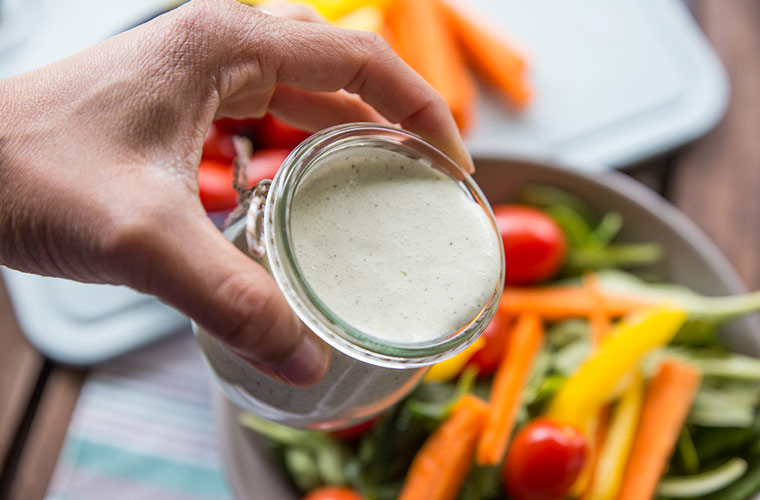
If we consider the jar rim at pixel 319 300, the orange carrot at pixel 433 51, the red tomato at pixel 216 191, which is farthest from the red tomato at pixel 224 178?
the jar rim at pixel 319 300

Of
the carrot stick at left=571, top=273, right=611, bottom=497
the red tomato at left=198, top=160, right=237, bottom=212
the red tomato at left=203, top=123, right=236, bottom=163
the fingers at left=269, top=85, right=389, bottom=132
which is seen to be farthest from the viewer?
the red tomato at left=203, top=123, right=236, bottom=163

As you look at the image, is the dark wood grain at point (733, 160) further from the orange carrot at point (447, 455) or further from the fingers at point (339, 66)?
the fingers at point (339, 66)

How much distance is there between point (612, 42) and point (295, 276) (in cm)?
136

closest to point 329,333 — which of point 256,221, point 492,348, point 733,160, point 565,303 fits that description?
point 256,221

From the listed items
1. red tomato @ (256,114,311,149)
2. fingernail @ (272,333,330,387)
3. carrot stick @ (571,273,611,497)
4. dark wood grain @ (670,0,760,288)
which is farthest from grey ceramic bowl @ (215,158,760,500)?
fingernail @ (272,333,330,387)

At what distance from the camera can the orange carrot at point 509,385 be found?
3.51ft

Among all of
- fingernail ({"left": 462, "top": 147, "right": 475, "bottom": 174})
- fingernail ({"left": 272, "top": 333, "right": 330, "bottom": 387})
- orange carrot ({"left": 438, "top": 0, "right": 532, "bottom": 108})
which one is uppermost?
fingernail ({"left": 462, "top": 147, "right": 475, "bottom": 174})

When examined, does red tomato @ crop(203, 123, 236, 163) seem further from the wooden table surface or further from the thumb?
the thumb

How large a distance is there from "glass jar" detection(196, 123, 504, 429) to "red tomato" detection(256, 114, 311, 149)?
0.65 m

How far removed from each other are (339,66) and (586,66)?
3.53 ft

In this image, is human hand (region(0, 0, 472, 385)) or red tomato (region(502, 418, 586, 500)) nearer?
human hand (region(0, 0, 472, 385))

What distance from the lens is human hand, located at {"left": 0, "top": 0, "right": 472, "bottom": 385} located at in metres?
0.54

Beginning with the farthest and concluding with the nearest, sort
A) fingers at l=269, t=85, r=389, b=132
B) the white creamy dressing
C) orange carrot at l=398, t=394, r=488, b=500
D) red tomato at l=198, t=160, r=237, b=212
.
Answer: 1. red tomato at l=198, t=160, r=237, b=212
2. orange carrot at l=398, t=394, r=488, b=500
3. fingers at l=269, t=85, r=389, b=132
4. the white creamy dressing

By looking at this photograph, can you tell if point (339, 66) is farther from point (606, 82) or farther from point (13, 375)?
point (606, 82)
